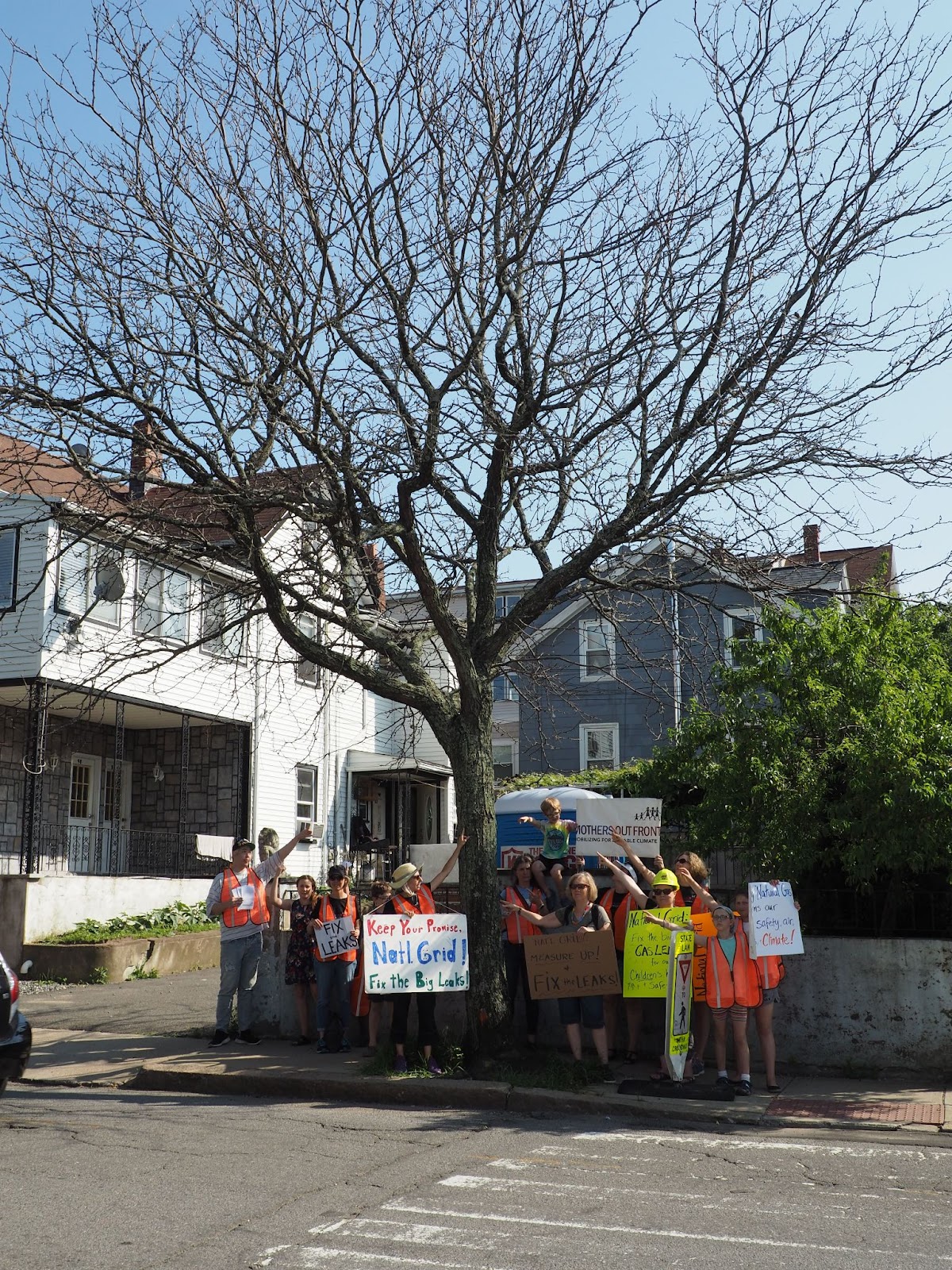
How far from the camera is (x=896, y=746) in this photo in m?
10.3

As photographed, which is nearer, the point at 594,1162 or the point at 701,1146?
the point at 594,1162

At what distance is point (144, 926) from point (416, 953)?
10190 mm

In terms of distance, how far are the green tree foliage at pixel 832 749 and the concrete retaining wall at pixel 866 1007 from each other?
2.48ft

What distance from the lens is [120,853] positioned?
23000 mm

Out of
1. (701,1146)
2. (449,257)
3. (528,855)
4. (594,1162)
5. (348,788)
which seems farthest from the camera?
(348,788)

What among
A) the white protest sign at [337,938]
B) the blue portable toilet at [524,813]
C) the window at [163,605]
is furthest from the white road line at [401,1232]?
the window at [163,605]

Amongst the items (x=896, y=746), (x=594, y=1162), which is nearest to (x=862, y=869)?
(x=896, y=746)

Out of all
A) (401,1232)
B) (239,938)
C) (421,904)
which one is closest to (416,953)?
(421,904)

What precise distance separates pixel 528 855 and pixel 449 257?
18.2ft

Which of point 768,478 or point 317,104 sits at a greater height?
point 317,104

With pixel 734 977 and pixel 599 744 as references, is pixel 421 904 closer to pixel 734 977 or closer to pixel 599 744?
pixel 734 977

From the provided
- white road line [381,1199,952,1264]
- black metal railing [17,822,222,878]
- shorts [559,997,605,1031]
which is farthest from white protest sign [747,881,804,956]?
black metal railing [17,822,222,878]

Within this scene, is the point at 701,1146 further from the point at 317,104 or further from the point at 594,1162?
the point at 317,104

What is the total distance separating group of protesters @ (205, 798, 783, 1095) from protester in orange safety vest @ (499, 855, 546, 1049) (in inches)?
0.4
